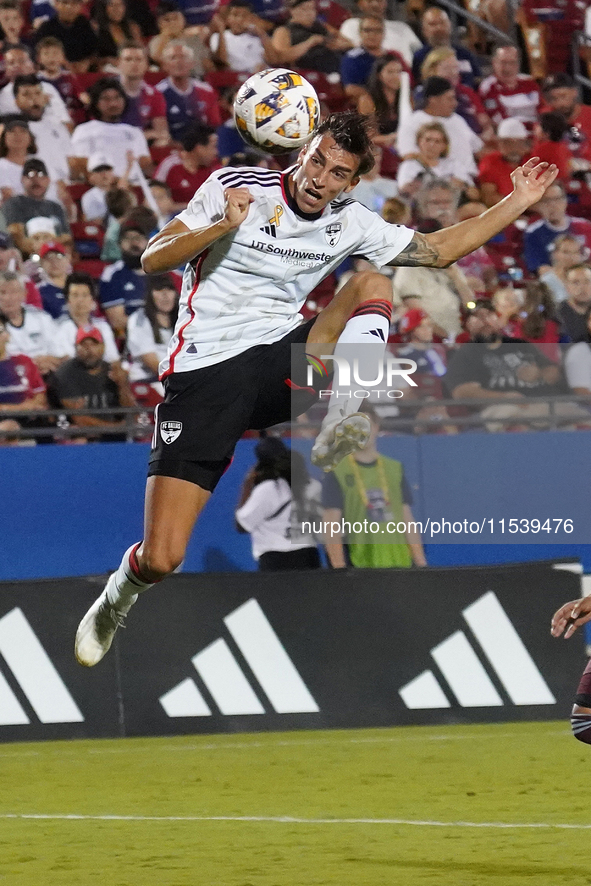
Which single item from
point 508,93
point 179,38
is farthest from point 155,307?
point 508,93

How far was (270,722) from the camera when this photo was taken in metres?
10.4

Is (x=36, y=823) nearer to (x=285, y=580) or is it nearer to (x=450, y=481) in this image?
(x=285, y=580)

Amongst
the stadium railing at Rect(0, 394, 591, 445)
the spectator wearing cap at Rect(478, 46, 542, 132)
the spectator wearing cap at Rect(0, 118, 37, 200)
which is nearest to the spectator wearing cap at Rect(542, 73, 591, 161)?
the spectator wearing cap at Rect(478, 46, 542, 132)

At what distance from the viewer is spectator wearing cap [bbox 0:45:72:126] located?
13844 mm

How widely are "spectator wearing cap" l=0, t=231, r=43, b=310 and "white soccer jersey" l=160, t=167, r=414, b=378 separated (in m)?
5.32

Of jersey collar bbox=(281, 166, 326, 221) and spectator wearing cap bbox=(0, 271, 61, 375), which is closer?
jersey collar bbox=(281, 166, 326, 221)

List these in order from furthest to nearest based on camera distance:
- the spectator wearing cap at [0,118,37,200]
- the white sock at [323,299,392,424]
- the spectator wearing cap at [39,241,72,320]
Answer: the spectator wearing cap at [0,118,37,200] < the spectator wearing cap at [39,241,72,320] < the white sock at [323,299,392,424]

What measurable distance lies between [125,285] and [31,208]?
135 centimetres

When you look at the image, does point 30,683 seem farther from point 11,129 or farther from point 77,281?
point 11,129

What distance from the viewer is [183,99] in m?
14.4

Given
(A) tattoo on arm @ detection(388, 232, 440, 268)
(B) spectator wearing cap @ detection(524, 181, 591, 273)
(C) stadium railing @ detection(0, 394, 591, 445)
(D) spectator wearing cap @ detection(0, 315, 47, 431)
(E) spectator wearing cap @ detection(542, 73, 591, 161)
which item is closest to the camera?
(A) tattoo on arm @ detection(388, 232, 440, 268)

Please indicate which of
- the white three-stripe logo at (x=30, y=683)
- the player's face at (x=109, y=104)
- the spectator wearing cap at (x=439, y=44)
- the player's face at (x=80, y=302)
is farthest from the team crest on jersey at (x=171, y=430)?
the spectator wearing cap at (x=439, y=44)

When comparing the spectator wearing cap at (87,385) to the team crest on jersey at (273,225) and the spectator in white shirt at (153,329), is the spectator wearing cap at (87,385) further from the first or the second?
the team crest on jersey at (273,225)

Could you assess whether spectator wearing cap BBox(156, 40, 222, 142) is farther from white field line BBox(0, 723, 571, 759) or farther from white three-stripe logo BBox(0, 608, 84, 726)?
white field line BBox(0, 723, 571, 759)
